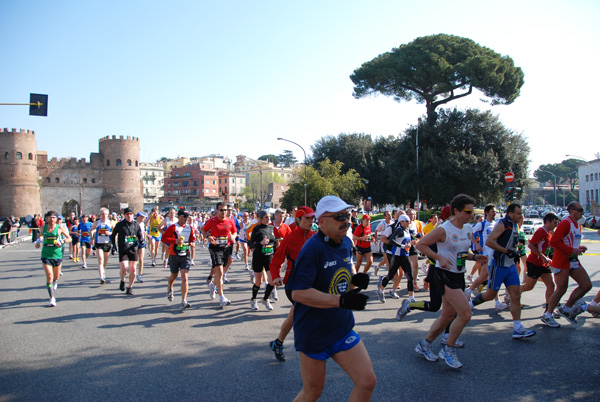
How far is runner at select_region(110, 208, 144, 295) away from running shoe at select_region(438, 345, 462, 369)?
6762mm

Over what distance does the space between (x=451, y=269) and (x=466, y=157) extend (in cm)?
3191

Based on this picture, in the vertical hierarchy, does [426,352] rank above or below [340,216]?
below

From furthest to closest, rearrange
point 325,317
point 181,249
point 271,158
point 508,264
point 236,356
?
point 271,158 < point 181,249 < point 508,264 < point 236,356 < point 325,317

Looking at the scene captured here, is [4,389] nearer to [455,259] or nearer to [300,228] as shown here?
[300,228]

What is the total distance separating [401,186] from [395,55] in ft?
40.7

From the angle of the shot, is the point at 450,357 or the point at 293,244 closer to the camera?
the point at 450,357

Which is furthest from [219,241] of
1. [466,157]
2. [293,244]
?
[466,157]

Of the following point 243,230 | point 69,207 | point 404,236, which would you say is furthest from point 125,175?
point 404,236

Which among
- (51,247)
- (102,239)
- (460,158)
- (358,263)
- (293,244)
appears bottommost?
(358,263)

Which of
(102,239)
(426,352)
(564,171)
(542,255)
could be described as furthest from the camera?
(564,171)

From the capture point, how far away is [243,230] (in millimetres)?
13953

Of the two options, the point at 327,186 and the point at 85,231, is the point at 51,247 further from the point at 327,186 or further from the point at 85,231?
the point at 327,186

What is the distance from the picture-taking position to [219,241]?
8344 mm

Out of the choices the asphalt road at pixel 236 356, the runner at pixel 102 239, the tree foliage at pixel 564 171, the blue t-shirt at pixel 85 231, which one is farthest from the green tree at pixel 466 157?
the tree foliage at pixel 564 171
